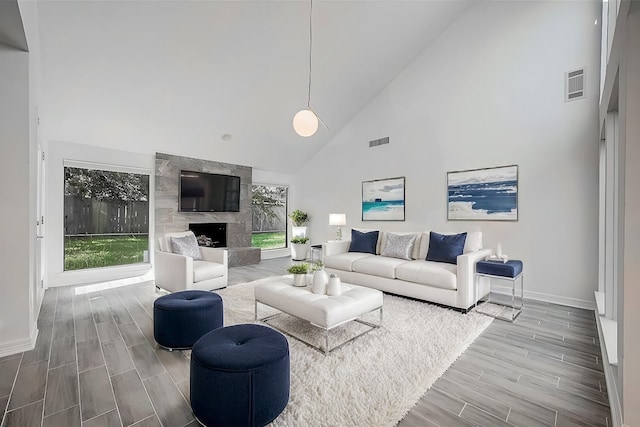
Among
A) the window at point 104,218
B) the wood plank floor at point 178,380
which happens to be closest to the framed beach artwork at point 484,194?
the wood plank floor at point 178,380

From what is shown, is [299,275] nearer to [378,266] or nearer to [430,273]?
[378,266]

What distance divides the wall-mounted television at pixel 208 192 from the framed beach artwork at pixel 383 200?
2.99 m

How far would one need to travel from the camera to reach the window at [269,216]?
755 centimetres

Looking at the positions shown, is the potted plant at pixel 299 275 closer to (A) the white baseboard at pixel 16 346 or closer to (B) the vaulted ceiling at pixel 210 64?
(A) the white baseboard at pixel 16 346

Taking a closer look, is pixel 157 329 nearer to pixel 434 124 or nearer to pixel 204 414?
pixel 204 414

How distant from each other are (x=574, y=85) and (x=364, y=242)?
3.59 meters

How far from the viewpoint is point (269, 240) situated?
25.7ft

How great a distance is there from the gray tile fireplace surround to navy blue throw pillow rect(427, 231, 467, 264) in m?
3.96

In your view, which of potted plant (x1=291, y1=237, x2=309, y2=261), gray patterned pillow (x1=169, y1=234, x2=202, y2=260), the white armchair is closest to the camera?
the white armchair

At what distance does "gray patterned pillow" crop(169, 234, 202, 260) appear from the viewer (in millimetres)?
4383

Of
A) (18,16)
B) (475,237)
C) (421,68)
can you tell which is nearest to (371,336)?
→ (475,237)

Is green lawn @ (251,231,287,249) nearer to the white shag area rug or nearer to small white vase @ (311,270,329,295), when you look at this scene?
the white shag area rug

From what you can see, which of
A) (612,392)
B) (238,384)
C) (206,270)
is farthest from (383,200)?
(238,384)

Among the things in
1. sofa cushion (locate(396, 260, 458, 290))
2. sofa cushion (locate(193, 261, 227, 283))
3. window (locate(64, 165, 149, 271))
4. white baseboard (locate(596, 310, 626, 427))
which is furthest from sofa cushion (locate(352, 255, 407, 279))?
window (locate(64, 165, 149, 271))
